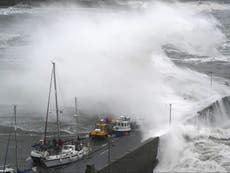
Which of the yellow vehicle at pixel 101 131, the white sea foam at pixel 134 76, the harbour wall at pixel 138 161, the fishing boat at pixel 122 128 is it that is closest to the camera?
the harbour wall at pixel 138 161

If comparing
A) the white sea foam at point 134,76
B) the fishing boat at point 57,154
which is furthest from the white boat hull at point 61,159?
the white sea foam at point 134,76

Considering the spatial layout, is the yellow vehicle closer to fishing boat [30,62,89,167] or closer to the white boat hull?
fishing boat [30,62,89,167]

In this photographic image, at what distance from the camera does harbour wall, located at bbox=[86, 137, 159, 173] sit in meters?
19.4

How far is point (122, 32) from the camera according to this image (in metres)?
54.8

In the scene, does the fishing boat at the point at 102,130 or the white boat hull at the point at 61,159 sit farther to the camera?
the fishing boat at the point at 102,130

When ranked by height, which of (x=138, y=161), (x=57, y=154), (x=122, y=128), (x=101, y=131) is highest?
(x=122, y=128)

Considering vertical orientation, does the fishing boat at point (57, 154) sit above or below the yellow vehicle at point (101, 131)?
below

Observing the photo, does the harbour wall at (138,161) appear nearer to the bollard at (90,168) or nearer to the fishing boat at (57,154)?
the bollard at (90,168)

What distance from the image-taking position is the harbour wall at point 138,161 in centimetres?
1944

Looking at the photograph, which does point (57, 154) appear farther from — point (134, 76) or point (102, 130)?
point (134, 76)

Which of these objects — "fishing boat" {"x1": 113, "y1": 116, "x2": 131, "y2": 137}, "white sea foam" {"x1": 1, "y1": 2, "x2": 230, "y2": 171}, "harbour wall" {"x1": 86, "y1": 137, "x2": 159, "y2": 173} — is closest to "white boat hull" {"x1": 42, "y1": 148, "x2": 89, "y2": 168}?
"harbour wall" {"x1": 86, "y1": 137, "x2": 159, "y2": 173}

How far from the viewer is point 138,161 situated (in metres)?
21.2

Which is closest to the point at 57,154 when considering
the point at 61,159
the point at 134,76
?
the point at 61,159

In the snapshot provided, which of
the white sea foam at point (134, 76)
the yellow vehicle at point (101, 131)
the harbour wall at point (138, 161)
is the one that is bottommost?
the harbour wall at point (138, 161)
